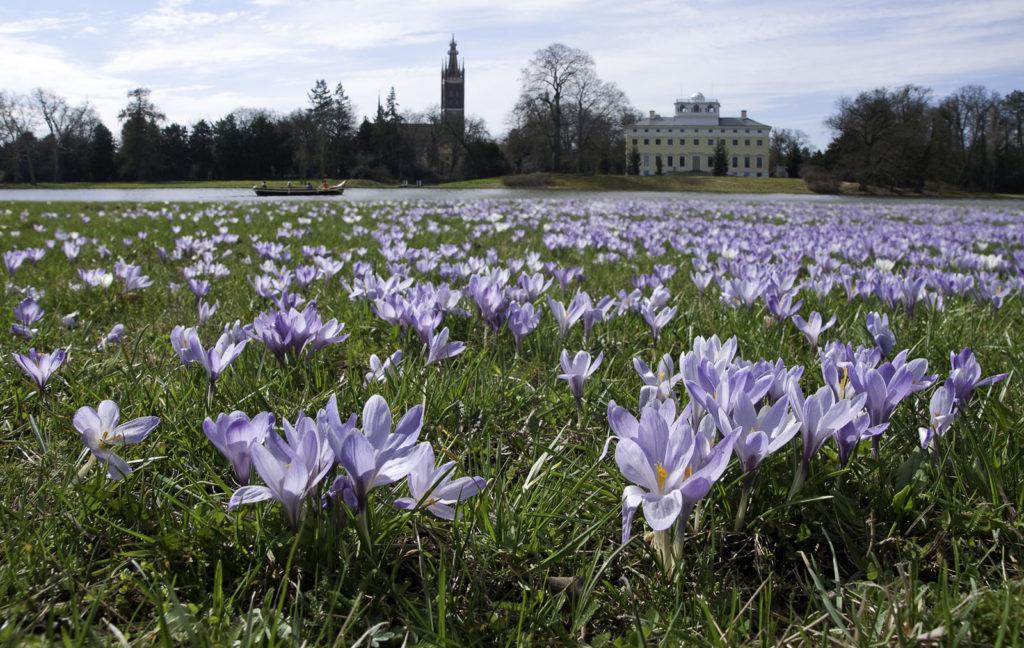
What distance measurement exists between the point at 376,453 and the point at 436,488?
0.17 metres

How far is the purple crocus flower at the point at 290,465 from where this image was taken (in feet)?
3.59

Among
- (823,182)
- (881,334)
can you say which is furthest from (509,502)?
(823,182)

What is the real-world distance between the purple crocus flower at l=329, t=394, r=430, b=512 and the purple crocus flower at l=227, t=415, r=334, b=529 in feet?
0.14

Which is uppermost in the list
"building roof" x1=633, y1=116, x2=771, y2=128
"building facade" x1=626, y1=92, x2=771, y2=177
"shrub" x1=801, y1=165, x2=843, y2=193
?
"building roof" x1=633, y1=116, x2=771, y2=128

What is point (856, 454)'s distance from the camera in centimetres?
172

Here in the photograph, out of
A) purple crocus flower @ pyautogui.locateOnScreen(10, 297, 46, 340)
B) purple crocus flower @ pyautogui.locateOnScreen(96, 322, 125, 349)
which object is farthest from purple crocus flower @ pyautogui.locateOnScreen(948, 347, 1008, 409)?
purple crocus flower @ pyautogui.locateOnScreen(10, 297, 46, 340)

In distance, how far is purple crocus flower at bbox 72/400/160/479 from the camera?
1.37 metres

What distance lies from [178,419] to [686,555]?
1.37m

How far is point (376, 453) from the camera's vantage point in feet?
3.73

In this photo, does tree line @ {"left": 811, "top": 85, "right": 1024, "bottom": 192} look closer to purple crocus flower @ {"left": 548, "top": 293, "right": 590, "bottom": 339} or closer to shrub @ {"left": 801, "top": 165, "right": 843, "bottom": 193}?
shrub @ {"left": 801, "top": 165, "right": 843, "bottom": 193}

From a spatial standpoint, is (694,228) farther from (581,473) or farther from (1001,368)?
(581,473)

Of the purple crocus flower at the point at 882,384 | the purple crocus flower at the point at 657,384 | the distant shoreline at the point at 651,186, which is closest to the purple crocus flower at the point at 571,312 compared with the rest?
the purple crocus flower at the point at 657,384

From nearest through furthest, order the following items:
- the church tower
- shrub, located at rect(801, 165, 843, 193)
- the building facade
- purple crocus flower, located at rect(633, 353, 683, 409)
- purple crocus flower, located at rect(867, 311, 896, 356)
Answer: purple crocus flower, located at rect(633, 353, 683, 409), purple crocus flower, located at rect(867, 311, 896, 356), shrub, located at rect(801, 165, 843, 193), the building facade, the church tower

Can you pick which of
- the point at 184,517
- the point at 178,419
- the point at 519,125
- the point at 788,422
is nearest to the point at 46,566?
the point at 184,517
